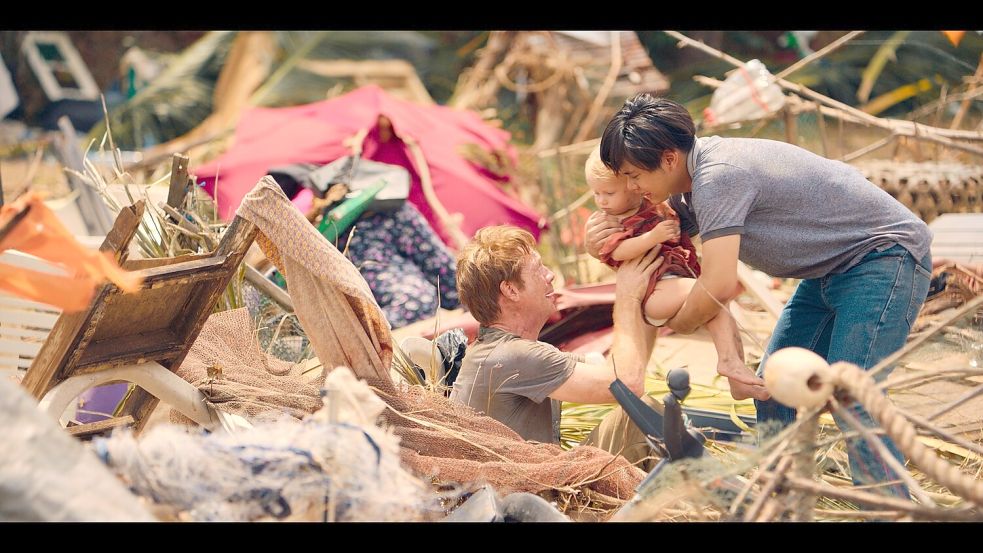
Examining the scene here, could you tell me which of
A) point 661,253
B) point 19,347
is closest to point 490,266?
point 661,253

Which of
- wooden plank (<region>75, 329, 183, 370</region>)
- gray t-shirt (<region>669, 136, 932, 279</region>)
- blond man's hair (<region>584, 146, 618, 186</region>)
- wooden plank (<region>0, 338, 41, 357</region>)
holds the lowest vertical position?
wooden plank (<region>0, 338, 41, 357</region>)

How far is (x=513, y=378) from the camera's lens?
322 centimetres

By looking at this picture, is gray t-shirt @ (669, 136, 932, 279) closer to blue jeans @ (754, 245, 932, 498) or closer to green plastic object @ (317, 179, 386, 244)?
blue jeans @ (754, 245, 932, 498)

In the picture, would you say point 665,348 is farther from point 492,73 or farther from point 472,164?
point 492,73

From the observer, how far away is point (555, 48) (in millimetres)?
10336

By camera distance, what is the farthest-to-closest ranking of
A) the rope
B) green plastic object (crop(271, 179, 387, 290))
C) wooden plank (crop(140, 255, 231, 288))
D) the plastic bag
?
the plastic bag < green plastic object (crop(271, 179, 387, 290)) < wooden plank (crop(140, 255, 231, 288)) < the rope

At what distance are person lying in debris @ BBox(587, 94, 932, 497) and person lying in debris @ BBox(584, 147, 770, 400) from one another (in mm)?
90

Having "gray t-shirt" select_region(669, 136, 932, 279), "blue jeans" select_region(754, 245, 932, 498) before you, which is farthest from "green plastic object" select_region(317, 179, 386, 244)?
"blue jeans" select_region(754, 245, 932, 498)

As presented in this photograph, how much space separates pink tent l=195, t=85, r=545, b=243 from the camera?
22.9 feet

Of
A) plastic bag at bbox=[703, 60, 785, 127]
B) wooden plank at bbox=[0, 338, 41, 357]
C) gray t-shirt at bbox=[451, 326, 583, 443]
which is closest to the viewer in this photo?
gray t-shirt at bbox=[451, 326, 583, 443]

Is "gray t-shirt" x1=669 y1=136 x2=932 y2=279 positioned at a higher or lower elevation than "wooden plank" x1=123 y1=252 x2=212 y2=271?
higher

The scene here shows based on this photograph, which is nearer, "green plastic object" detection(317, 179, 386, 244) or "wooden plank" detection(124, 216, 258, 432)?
"wooden plank" detection(124, 216, 258, 432)

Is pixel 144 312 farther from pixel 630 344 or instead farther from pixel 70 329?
pixel 630 344

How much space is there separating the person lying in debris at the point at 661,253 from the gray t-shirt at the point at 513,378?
42cm
